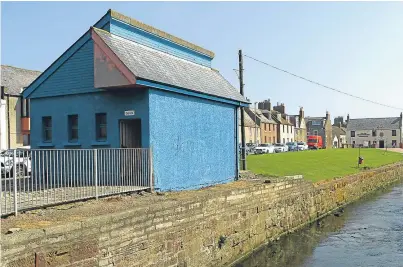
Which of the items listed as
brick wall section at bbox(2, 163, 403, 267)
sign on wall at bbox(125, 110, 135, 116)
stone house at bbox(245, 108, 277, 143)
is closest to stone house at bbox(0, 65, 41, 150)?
sign on wall at bbox(125, 110, 135, 116)

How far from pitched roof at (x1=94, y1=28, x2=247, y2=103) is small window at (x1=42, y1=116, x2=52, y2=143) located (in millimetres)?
4234

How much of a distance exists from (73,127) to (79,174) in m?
3.91

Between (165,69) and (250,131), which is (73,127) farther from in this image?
(250,131)

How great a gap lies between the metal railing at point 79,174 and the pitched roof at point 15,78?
1113 inches

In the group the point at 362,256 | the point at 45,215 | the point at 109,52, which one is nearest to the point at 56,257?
the point at 45,215

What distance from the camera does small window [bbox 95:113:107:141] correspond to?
571 inches

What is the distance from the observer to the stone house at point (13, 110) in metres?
37.0

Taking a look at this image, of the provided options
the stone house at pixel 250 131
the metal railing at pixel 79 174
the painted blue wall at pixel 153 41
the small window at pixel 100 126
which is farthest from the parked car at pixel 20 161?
the stone house at pixel 250 131

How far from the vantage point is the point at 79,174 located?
Result: 11.7m

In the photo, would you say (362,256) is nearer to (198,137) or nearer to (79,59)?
(198,137)

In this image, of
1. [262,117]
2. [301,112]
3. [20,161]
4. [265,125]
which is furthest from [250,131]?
[20,161]

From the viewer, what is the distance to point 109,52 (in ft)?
42.4

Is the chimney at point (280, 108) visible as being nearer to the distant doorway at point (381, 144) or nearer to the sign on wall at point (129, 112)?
the distant doorway at point (381, 144)

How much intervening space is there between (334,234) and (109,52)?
1187 cm
